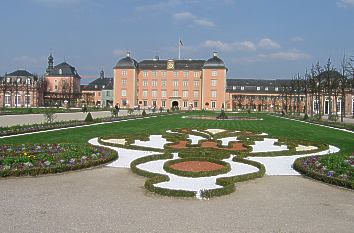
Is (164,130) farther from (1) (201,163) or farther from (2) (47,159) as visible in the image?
(2) (47,159)

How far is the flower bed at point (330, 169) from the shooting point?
27.3 ft

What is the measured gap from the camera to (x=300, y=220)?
5746 millimetres

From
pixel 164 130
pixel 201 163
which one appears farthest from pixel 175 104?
pixel 201 163

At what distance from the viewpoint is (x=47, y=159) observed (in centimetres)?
978

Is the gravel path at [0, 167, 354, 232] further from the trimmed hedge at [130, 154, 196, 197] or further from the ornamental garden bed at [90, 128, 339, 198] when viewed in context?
the ornamental garden bed at [90, 128, 339, 198]

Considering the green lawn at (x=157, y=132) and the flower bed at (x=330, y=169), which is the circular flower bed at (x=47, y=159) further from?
the flower bed at (x=330, y=169)

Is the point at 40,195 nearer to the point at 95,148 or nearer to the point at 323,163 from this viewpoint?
the point at 95,148

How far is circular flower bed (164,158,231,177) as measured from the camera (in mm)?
9180

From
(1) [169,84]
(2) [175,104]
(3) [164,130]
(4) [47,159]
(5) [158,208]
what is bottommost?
(5) [158,208]

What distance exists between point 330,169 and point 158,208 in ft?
16.5

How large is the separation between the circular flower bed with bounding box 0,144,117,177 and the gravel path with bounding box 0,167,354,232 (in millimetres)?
442

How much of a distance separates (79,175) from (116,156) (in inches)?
112

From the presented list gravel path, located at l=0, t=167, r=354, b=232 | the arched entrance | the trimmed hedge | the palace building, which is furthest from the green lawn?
the arched entrance

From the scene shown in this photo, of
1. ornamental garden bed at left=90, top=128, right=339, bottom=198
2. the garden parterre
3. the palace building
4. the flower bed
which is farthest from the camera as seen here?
the palace building
